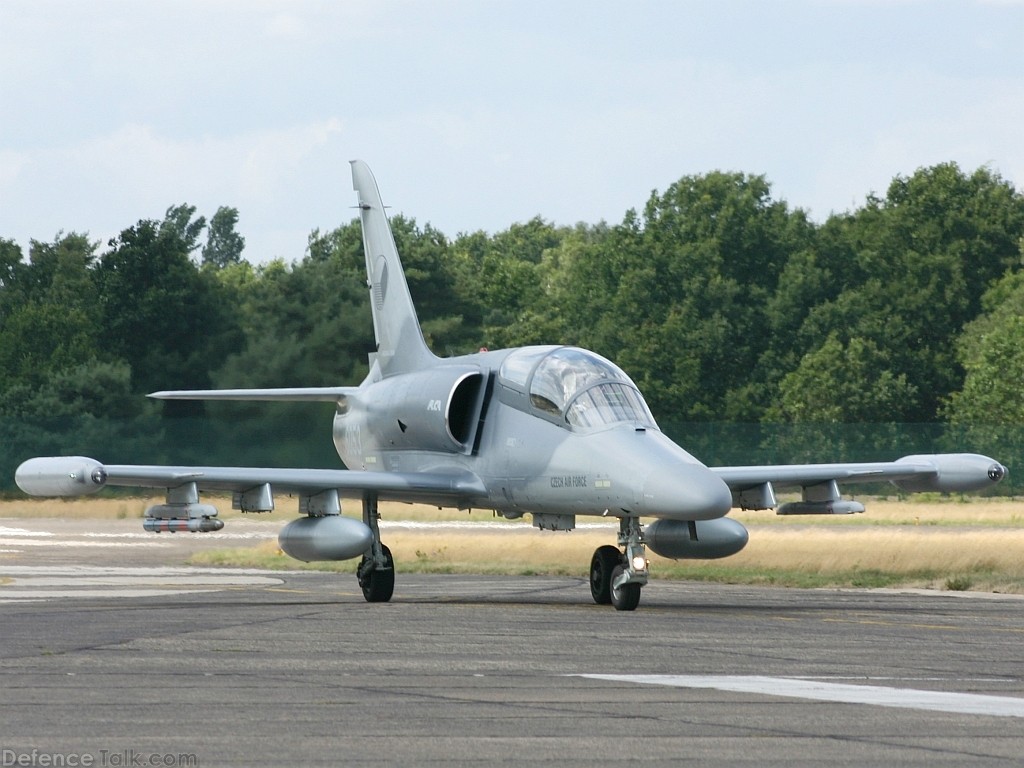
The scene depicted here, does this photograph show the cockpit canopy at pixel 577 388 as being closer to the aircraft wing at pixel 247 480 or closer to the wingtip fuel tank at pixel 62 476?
the aircraft wing at pixel 247 480

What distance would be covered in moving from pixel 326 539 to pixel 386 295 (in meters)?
6.89

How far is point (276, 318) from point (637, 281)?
3378 centimetres

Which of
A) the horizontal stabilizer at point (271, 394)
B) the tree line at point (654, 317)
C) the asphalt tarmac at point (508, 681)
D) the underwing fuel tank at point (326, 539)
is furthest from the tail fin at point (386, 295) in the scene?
the tree line at point (654, 317)

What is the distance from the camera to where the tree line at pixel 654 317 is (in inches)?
2013

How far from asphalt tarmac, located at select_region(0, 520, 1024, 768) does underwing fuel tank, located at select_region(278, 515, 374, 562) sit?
61cm

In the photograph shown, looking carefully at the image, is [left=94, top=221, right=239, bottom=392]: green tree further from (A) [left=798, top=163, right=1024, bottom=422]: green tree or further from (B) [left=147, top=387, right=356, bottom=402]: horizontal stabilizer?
(B) [left=147, top=387, right=356, bottom=402]: horizontal stabilizer

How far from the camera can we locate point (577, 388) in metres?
19.8

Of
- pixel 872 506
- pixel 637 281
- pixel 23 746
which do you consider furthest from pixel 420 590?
pixel 637 281

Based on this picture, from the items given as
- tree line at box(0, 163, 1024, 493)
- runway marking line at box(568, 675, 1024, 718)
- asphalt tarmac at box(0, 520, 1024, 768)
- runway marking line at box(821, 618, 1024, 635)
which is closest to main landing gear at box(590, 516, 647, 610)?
asphalt tarmac at box(0, 520, 1024, 768)

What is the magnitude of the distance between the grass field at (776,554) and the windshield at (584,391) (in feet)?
21.7

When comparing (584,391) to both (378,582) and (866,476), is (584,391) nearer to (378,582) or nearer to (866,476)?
(378,582)

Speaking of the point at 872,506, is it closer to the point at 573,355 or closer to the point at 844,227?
the point at 573,355

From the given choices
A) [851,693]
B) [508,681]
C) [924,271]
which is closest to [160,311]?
[924,271]

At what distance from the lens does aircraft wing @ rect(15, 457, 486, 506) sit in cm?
1977
